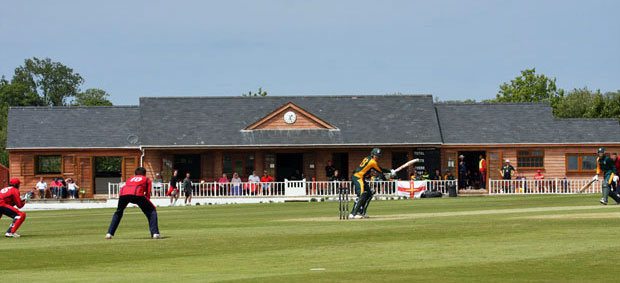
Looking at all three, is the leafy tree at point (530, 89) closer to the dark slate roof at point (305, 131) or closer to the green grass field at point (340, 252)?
the dark slate roof at point (305, 131)

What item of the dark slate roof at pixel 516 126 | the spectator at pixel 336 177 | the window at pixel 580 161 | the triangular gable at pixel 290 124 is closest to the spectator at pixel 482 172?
the dark slate roof at pixel 516 126

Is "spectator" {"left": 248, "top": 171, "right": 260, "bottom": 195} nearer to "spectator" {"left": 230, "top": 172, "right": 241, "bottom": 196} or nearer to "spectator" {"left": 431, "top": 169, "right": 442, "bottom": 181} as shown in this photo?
"spectator" {"left": 230, "top": 172, "right": 241, "bottom": 196}

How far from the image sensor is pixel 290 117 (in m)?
49.2

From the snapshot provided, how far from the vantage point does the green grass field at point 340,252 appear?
11.8m

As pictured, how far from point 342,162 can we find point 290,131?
3278 mm

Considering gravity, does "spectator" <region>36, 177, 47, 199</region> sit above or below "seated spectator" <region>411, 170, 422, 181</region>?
below

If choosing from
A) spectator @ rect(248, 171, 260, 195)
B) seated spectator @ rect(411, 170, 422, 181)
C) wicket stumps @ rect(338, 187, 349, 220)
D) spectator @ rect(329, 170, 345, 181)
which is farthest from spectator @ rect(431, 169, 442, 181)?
wicket stumps @ rect(338, 187, 349, 220)

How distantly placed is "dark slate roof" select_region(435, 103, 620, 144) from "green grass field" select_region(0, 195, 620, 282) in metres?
27.3

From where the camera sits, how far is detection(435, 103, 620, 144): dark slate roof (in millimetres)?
48844

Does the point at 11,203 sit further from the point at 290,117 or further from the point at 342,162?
the point at 342,162

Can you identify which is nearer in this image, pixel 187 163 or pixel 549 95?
pixel 187 163

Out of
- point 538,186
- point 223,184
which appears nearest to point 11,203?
point 223,184

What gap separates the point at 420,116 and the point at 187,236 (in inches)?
1291

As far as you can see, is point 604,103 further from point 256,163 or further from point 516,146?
point 256,163
